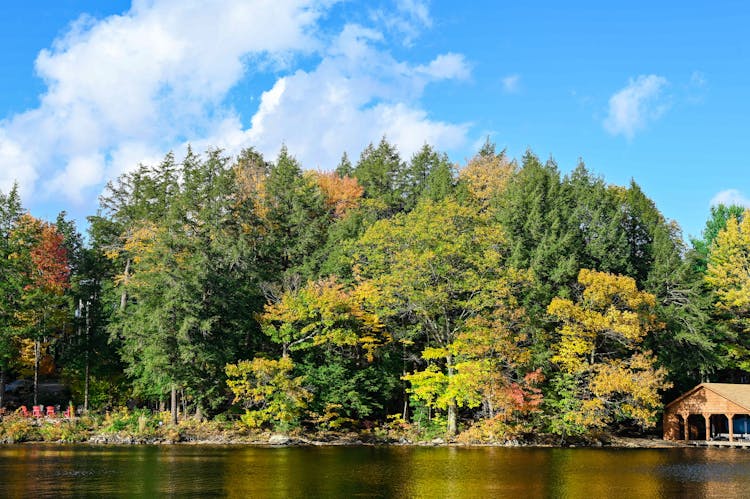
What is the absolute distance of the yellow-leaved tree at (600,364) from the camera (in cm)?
4475

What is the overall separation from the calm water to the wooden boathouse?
8954mm

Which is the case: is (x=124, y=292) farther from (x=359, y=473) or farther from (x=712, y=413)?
(x=712, y=413)

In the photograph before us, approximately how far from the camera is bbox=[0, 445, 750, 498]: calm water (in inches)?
879

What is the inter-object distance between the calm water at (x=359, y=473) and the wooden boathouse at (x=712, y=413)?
8.95 meters

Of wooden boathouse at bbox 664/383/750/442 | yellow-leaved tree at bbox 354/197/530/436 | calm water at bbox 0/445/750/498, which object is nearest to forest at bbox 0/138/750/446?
yellow-leaved tree at bbox 354/197/530/436

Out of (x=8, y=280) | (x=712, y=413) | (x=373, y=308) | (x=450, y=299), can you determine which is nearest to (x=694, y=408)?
(x=712, y=413)

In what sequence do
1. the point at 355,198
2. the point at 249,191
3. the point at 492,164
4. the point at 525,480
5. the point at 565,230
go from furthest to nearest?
the point at 492,164 → the point at 355,198 → the point at 249,191 → the point at 565,230 → the point at 525,480

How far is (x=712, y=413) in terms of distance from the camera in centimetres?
4909

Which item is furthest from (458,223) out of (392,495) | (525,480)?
(392,495)

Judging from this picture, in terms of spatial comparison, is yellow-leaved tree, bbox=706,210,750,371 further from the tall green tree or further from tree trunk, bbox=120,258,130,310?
the tall green tree

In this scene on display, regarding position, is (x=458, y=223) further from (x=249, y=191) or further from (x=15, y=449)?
(x=15, y=449)

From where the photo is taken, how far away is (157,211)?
194 feet

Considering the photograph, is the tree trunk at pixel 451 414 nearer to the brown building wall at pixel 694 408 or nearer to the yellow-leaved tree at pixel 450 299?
the yellow-leaved tree at pixel 450 299

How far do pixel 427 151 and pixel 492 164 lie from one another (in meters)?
8.24
